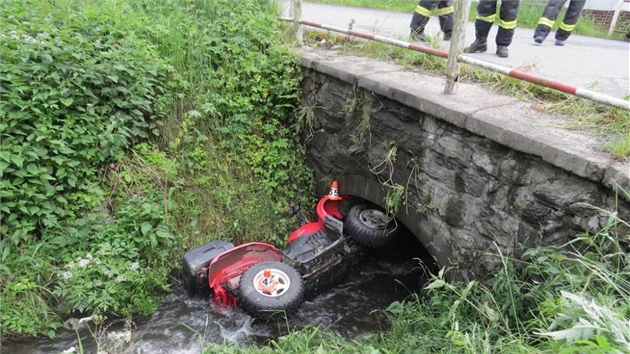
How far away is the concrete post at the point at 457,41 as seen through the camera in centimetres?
323

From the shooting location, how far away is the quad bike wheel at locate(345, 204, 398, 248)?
14.5 feet

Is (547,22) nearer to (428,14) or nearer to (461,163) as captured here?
(428,14)

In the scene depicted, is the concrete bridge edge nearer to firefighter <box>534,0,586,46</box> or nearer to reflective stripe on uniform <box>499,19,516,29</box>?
reflective stripe on uniform <box>499,19,516,29</box>

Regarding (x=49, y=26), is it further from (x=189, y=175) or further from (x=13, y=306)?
(x=13, y=306)

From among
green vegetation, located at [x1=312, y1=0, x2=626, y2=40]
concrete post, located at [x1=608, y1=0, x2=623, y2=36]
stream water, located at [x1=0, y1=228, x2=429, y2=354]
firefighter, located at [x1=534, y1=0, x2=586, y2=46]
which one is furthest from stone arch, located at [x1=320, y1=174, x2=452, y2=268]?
concrete post, located at [x1=608, y1=0, x2=623, y2=36]

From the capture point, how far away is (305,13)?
8.09m

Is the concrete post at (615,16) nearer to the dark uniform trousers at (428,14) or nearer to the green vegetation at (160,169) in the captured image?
the dark uniform trousers at (428,14)

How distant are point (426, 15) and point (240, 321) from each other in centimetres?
418

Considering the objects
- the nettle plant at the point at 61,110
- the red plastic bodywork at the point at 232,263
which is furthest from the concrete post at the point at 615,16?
the nettle plant at the point at 61,110

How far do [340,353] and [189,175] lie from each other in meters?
2.67

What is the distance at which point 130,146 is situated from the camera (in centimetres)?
450

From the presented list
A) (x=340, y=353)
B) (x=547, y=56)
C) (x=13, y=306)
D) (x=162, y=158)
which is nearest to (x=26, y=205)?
(x=13, y=306)

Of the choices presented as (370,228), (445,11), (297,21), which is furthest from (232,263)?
(445,11)

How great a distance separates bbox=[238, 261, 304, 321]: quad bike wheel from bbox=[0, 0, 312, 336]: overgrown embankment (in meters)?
1.05
